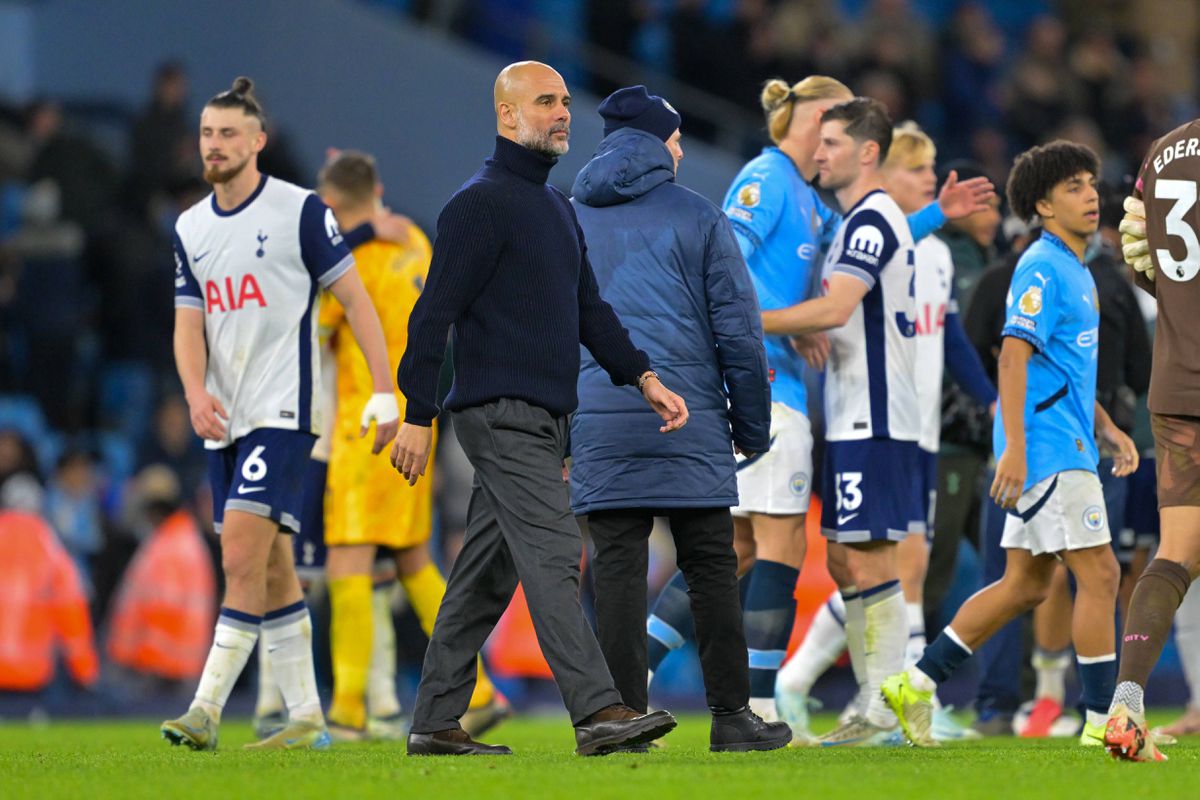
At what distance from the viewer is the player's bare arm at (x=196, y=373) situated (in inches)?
316

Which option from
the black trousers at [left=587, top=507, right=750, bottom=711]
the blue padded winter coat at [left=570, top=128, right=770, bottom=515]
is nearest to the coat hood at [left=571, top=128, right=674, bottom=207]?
the blue padded winter coat at [left=570, top=128, right=770, bottom=515]

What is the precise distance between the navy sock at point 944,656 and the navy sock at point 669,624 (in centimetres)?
115

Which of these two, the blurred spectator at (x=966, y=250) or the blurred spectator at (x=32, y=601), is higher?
the blurred spectator at (x=966, y=250)

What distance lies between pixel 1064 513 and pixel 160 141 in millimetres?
11184

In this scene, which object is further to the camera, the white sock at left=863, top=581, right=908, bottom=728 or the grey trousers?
the white sock at left=863, top=581, right=908, bottom=728

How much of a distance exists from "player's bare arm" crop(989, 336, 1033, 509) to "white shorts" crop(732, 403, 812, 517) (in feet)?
3.05

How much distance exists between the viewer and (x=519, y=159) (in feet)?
23.3

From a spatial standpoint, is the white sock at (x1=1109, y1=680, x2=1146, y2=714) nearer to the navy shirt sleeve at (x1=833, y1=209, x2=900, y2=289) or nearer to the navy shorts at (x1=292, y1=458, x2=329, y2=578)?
the navy shirt sleeve at (x1=833, y1=209, x2=900, y2=289)

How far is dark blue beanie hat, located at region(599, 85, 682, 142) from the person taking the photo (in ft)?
25.1

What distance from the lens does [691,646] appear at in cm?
1694

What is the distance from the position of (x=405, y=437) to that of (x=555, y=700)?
9016 mm

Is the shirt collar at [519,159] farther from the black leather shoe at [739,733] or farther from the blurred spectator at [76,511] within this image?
the blurred spectator at [76,511]

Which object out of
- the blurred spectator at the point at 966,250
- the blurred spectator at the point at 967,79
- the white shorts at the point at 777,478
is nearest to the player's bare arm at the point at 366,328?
the white shorts at the point at 777,478

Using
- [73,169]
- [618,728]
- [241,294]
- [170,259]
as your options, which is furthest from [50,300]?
[618,728]
